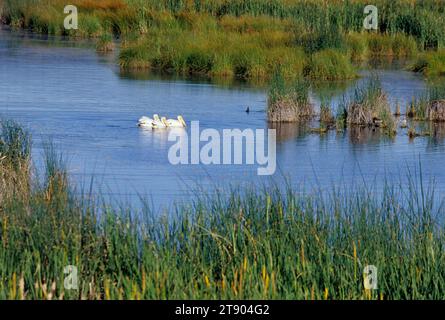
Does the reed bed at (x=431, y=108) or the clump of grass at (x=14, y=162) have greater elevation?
the clump of grass at (x=14, y=162)

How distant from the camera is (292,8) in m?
33.4

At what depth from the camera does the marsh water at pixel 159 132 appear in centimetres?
1290

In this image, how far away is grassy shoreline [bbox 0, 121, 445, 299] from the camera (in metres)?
6.99

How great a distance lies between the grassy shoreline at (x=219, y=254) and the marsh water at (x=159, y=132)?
189 centimetres

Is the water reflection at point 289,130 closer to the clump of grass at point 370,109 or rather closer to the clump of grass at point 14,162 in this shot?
the clump of grass at point 370,109

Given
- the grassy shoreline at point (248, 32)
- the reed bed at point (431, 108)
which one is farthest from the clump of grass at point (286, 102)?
the grassy shoreline at point (248, 32)

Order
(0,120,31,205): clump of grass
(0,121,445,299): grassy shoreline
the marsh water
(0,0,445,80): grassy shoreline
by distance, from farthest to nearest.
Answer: (0,0,445,80): grassy shoreline < the marsh water < (0,120,31,205): clump of grass < (0,121,445,299): grassy shoreline

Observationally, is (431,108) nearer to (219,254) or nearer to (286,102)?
(286,102)

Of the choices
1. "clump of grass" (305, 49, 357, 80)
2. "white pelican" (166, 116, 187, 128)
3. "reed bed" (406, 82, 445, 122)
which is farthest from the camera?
"clump of grass" (305, 49, 357, 80)

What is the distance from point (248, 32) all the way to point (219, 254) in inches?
842

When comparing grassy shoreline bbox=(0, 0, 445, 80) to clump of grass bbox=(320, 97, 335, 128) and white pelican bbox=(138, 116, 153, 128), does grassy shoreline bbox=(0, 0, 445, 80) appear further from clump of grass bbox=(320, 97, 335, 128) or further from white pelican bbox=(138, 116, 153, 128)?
white pelican bbox=(138, 116, 153, 128)

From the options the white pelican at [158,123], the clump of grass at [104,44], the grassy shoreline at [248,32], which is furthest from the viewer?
the clump of grass at [104,44]

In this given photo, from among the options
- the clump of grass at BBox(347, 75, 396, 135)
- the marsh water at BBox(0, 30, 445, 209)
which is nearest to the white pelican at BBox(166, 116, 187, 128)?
the marsh water at BBox(0, 30, 445, 209)

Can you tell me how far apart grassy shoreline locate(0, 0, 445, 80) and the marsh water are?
1117 millimetres
